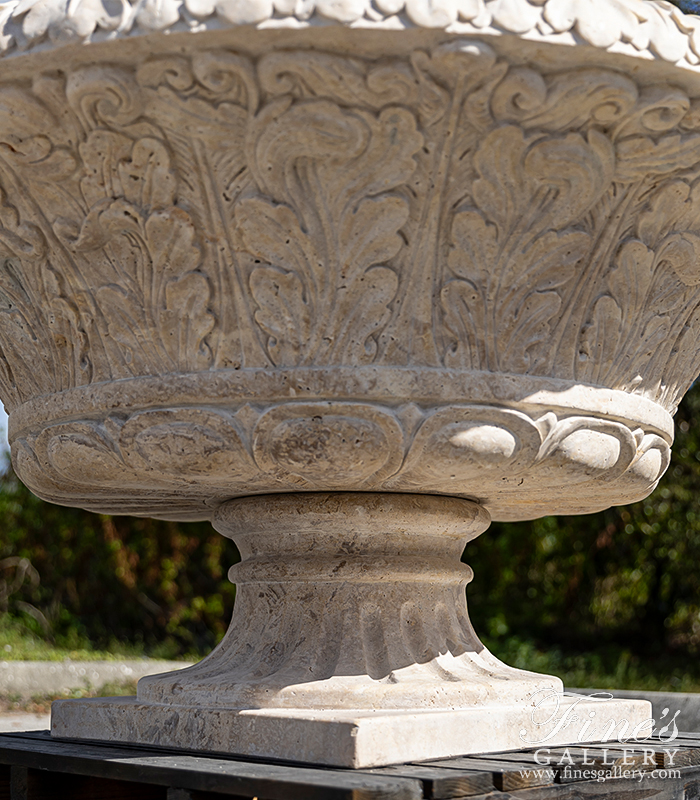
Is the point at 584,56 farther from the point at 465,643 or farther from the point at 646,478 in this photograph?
the point at 465,643

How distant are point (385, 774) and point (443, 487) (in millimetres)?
539

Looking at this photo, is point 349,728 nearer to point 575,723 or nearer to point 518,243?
point 575,723

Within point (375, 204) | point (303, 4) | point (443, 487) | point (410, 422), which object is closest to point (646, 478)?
point (443, 487)

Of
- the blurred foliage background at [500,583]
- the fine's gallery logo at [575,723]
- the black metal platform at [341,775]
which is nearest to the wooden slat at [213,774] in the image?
the black metal platform at [341,775]

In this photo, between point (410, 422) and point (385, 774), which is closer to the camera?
point (385, 774)

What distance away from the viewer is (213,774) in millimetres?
1553

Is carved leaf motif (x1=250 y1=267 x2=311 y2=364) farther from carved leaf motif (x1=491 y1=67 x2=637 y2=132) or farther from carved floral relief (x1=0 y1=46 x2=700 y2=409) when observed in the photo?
carved leaf motif (x1=491 y1=67 x2=637 y2=132)

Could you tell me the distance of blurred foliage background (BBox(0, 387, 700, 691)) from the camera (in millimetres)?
6375

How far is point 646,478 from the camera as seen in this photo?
6.70 feet

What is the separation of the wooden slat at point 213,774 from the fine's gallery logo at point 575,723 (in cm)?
46

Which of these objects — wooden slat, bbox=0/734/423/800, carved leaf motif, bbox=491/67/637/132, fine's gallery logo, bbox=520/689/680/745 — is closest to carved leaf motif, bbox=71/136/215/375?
carved leaf motif, bbox=491/67/637/132

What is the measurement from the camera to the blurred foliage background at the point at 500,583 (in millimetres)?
6375

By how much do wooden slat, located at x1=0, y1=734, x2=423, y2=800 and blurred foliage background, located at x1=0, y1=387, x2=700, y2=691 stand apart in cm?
451

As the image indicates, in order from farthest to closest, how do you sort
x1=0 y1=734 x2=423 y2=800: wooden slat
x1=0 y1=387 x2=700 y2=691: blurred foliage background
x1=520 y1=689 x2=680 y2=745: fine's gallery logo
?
x1=0 y1=387 x2=700 y2=691: blurred foliage background, x1=520 y1=689 x2=680 y2=745: fine's gallery logo, x1=0 y1=734 x2=423 y2=800: wooden slat
